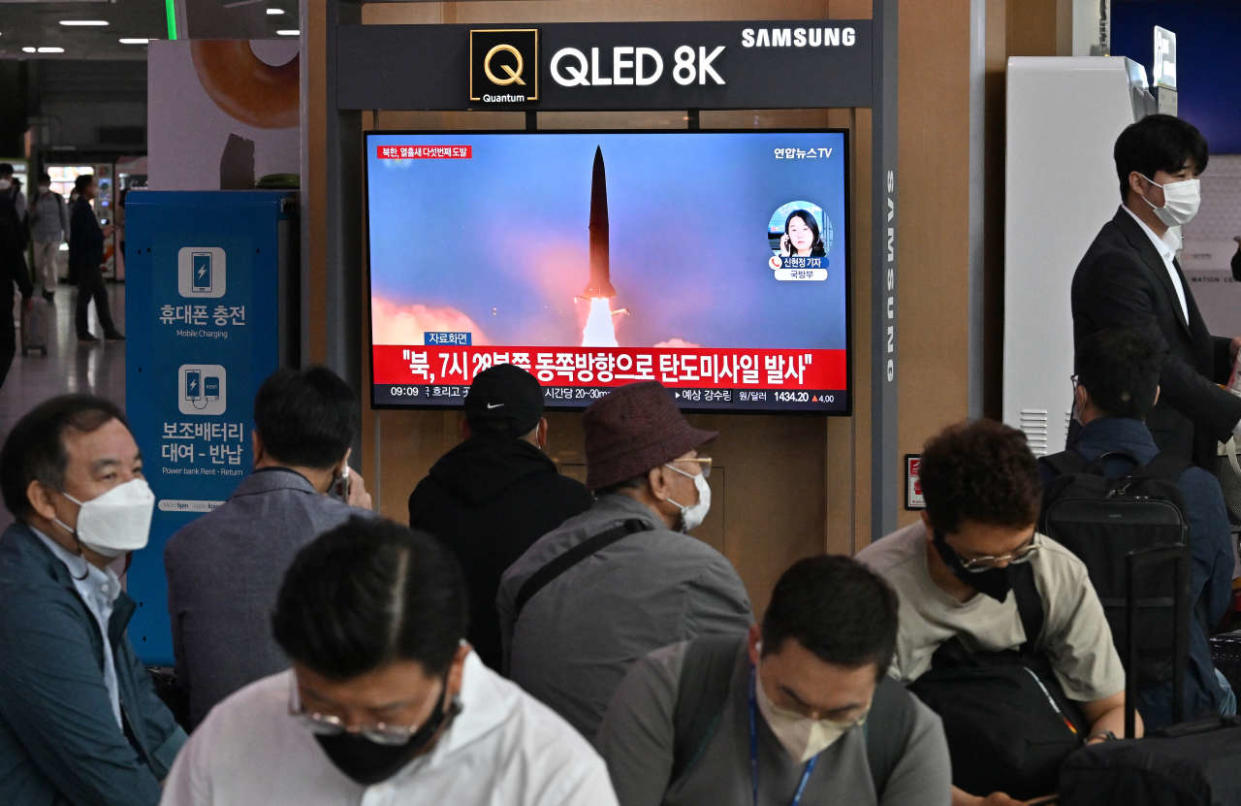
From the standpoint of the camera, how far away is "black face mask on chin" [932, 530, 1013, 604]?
2.67 meters

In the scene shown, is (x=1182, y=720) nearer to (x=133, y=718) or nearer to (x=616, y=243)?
(x=133, y=718)

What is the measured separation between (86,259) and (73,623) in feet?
47.7

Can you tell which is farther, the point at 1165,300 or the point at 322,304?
the point at 322,304

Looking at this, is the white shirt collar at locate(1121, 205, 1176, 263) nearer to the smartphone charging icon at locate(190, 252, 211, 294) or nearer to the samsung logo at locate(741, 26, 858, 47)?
the samsung logo at locate(741, 26, 858, 47)

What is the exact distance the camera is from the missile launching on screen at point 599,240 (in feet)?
18.4

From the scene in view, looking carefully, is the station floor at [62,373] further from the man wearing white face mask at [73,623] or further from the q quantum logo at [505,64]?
the man wearing white face mask at [73,623]

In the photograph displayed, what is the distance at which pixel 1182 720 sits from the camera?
9.59ft

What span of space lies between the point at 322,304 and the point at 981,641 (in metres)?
3.74

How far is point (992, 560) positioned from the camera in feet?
8.69

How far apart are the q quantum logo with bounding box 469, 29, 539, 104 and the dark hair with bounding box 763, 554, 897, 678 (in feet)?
12.0

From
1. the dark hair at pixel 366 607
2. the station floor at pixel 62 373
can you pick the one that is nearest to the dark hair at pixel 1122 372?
the dark hair at pixel 366 607

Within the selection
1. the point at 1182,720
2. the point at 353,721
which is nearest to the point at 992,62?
the point at 1182,720

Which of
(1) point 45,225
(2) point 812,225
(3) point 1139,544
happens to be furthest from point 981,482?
(1) point 45,225

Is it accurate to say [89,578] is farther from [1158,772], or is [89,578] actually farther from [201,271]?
[201,271]
